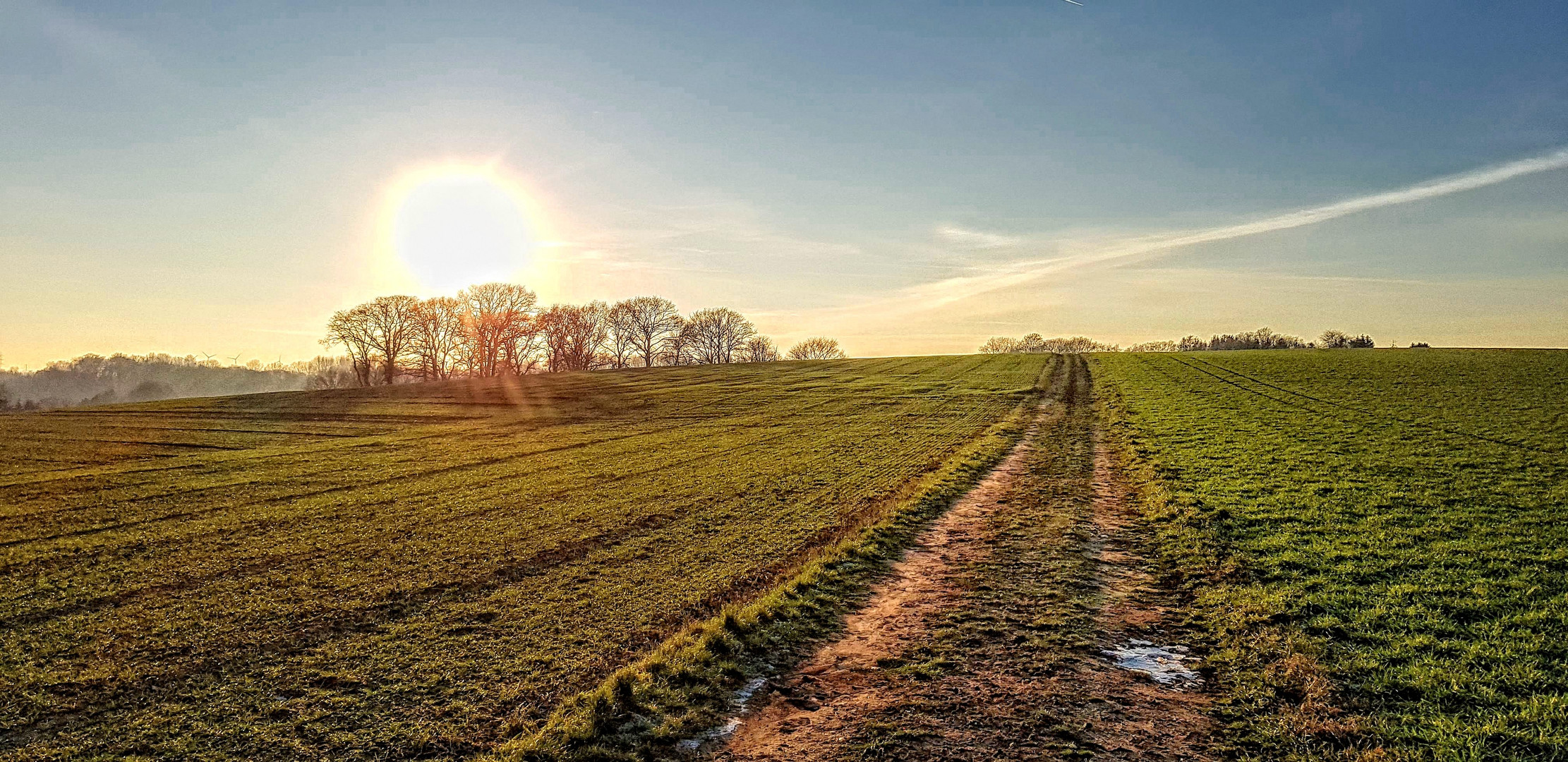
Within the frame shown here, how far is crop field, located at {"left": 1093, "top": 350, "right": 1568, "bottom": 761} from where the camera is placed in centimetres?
655

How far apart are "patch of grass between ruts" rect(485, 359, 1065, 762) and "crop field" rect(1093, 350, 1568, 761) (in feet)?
16.5

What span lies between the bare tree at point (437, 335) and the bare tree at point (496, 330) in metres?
1.33

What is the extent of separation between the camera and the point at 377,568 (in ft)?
41.0

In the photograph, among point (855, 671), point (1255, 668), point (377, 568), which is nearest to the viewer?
point (1255, 668)

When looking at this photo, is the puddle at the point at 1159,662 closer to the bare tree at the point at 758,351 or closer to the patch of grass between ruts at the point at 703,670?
the patch of grass between ruts at the point at 703,670

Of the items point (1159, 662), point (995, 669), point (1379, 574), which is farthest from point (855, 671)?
point (1379, 574)

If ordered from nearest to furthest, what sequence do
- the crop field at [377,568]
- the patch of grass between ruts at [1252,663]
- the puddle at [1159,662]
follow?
the patch of grass between ruts at [1252,663] → the crop field at [377,568] → the puddle at [1159,662]

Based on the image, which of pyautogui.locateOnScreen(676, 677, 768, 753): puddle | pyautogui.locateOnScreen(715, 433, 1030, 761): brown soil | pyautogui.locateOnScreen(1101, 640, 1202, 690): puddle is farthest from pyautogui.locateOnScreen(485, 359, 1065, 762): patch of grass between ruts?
pyautogui.locateOnScreen(1101, 640, 1202, 690): puddle

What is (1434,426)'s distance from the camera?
82.8ft

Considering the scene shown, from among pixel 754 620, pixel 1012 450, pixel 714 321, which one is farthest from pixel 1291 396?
pixel 714 321

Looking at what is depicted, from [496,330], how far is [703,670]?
100 metres

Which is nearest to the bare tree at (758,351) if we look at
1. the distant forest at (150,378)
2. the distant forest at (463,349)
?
the distant forest at (463,349)

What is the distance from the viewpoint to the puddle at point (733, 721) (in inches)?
266

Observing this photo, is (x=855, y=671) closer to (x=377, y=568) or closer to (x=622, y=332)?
(x=377, y=568)
